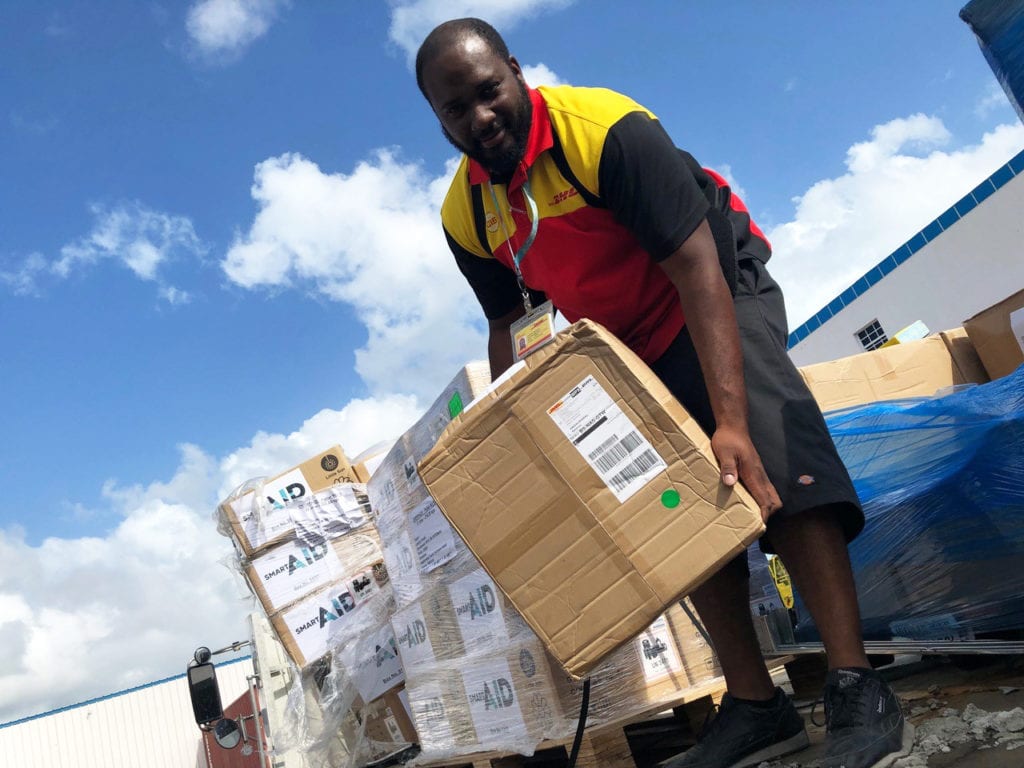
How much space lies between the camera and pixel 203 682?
4836mm

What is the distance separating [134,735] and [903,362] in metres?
24.2

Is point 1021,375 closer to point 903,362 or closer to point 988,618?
point 988,618

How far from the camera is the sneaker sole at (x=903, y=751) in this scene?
57.5 inches

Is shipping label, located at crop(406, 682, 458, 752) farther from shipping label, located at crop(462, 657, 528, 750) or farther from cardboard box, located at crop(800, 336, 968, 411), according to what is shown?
cardboard box, located at crop(800, 336, 968, 411)

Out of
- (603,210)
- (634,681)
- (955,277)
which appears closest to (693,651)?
(634,681)

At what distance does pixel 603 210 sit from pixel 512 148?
0.25 metres

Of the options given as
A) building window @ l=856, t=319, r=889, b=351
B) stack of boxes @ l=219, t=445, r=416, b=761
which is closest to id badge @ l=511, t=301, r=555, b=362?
stack of boxes @ l=219, t=445, r=416, b=761

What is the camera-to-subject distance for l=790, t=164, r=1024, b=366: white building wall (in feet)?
52.7

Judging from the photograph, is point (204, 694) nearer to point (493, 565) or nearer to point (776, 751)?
point (493, 565)

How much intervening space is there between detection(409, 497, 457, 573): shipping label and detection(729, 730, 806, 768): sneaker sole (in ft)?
4.60

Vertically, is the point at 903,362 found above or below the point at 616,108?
below

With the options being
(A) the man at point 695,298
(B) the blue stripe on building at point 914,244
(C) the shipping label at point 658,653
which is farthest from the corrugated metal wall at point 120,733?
(A) the man at point 695,298

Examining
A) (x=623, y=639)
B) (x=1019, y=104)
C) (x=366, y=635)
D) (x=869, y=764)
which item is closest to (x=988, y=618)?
(x=869, y=764)

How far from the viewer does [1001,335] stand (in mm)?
3531
